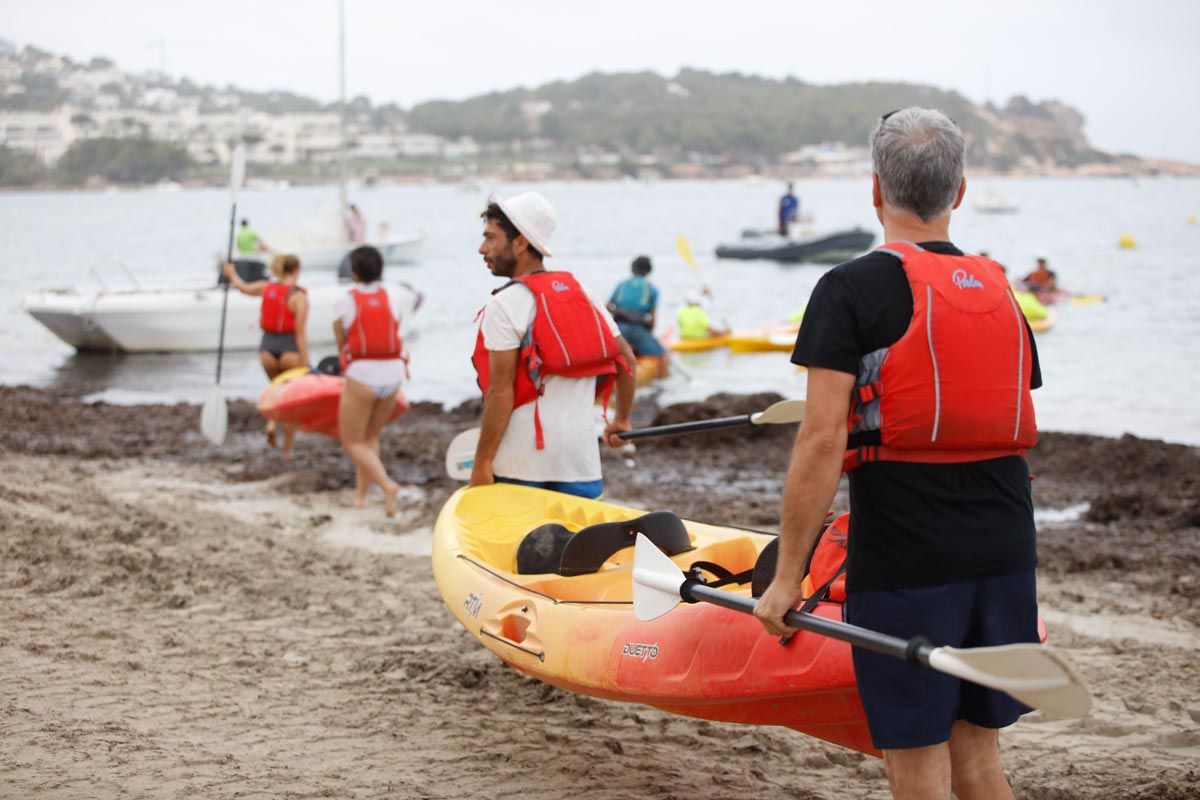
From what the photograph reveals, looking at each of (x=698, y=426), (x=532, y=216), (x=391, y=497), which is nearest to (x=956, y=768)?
(x=698, y=426)

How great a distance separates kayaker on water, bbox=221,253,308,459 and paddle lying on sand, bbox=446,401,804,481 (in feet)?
12.7

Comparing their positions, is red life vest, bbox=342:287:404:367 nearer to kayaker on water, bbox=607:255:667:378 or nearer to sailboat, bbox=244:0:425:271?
kayaker on water, bbox=607:255:667:378

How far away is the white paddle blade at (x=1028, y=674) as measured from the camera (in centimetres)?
217

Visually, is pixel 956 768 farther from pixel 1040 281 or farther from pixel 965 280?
pixel 1040 281

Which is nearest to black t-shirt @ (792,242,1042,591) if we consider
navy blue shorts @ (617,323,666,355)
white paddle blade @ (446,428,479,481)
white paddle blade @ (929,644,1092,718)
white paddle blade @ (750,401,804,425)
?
white paddle blade @ (929,644,1092,718)

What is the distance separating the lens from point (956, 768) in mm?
2652

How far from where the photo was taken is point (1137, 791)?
3.69 meters

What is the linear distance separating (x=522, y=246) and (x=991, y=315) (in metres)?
2.35

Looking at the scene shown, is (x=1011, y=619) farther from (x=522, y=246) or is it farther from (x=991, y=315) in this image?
(x=522, y=246)

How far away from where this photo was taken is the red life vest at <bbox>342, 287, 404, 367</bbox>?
7.25m

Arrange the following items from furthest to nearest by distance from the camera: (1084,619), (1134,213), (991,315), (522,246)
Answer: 1. (1134,213)
2. (1084,619)
3. (522,246)
4. (991,315)

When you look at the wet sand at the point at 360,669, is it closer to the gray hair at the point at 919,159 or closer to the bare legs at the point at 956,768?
the bare legs at the point at 956,768

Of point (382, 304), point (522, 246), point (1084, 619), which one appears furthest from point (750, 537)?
point (382, 304)

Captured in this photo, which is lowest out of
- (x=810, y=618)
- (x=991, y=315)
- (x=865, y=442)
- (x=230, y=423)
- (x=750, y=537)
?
(x=230, y=423)
